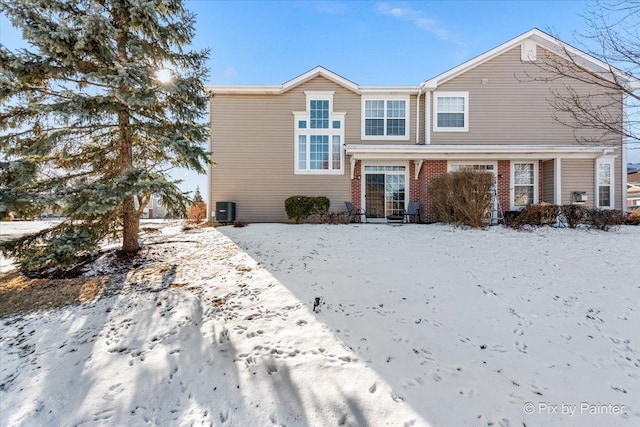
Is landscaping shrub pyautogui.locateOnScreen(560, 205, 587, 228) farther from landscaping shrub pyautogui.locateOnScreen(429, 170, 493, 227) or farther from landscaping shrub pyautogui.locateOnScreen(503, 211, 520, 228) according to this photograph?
landscaping shrub pyautogui.locateOnScreen(429, 170, 493, 227)

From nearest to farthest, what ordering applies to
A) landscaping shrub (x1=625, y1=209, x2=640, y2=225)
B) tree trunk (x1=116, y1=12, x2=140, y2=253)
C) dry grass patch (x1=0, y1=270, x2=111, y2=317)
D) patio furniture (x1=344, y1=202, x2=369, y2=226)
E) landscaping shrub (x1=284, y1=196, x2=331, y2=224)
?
1. dry grass patch (x1=0, y1=270, x2=111, y2=317)
2. tree trunk (x1=116, y1=12, x2=140, y2=253)
3. landscaping shrub (x1=625, y1=209, x2=640, y2=225)
4. landscaping shrub (x1=284, y1=196, x2=331, y2=224)
5. patio furniture (x1=344, y1=202, x2=369, y2=226)

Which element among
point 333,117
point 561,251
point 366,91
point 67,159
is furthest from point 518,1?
point 67,159

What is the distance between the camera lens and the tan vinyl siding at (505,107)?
466 inches

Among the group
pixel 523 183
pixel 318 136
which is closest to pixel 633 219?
pixel 523 183

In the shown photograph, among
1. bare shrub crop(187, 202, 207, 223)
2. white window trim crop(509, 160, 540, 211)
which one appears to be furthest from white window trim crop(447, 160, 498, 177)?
bare shrub crop(187, 202, 207, 223)

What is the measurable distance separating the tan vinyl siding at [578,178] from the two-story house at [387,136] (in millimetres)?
41

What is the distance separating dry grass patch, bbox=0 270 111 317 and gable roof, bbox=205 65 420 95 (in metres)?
8.99

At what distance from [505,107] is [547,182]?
348 cm

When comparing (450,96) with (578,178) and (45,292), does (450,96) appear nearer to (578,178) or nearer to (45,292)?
(578,178)

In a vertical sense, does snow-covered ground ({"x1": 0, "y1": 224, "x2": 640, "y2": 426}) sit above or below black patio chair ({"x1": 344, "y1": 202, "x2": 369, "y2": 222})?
below

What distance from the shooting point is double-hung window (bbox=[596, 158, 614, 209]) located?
1171cm

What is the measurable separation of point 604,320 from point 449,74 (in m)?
10.9

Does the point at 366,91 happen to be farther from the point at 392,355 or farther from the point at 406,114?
the point at 392,355

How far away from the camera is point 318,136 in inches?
468
